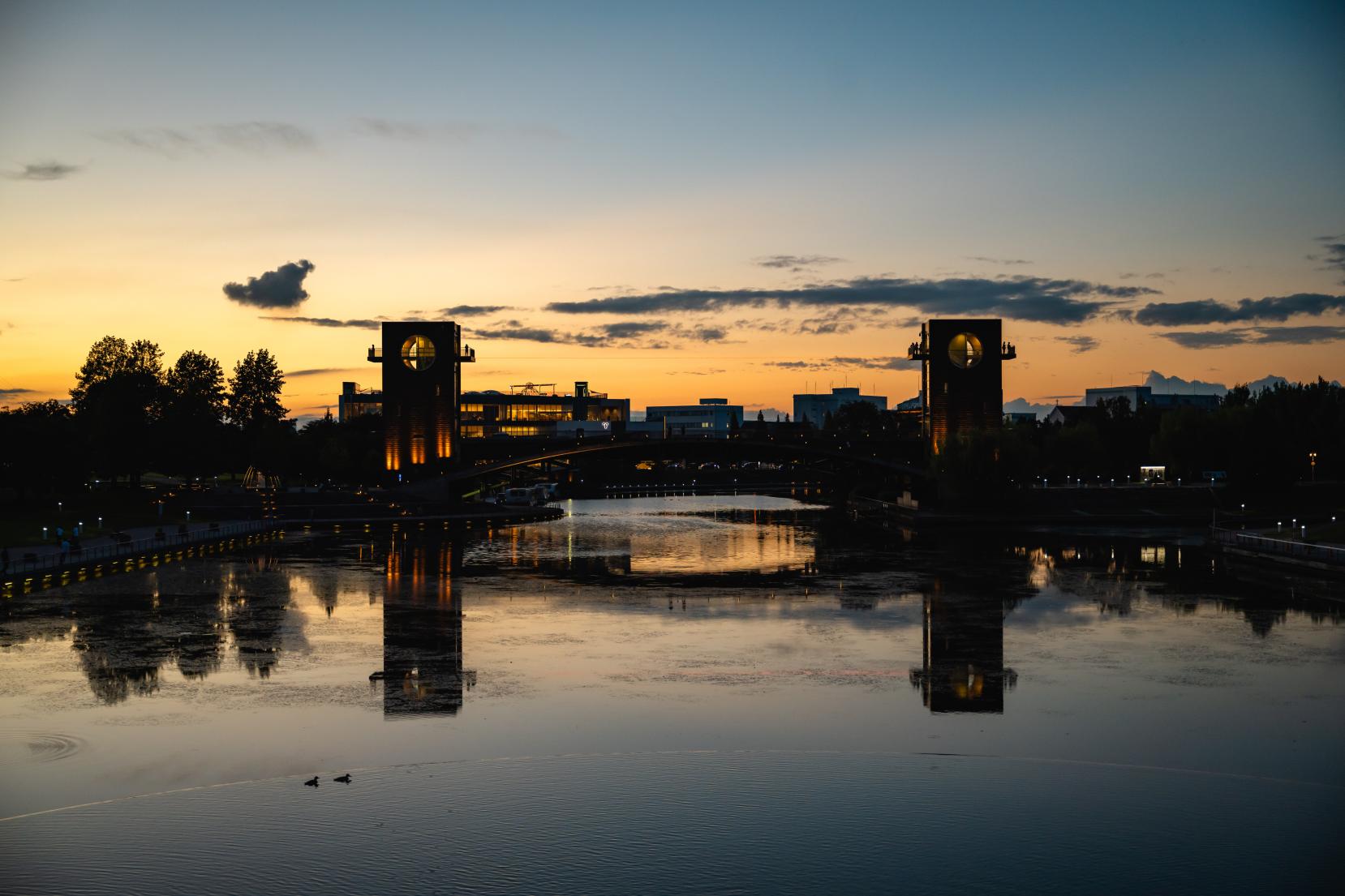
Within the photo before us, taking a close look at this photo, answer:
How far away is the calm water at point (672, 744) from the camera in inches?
661

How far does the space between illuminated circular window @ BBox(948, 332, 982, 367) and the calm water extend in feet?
310

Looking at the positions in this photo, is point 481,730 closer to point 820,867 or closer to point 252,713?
point 252,713

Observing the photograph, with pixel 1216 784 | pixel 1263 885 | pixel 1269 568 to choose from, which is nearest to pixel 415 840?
pixel 1263 885

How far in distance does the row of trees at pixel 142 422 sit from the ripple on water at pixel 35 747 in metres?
71.3

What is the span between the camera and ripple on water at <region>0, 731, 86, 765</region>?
70.8 ft

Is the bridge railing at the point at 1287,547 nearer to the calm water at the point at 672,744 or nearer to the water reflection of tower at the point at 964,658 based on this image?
the calm water at the point at 672,744

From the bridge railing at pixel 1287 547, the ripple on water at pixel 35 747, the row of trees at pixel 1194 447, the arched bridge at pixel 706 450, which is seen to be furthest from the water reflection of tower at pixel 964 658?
the arched bridge at pixel 706 450

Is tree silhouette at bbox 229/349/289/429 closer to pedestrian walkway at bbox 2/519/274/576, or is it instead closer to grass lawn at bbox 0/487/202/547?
grass lawn at bbox 0/487/202/547

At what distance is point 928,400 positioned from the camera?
139 m

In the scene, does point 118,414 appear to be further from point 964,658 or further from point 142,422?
point 964,658

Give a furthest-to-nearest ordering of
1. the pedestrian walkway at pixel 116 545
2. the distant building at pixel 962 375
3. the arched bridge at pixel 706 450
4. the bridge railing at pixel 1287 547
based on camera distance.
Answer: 1. the distant building at pixel 962 375
2. the arched bridge at pixel 706 450
3. the bridge railing at pixel 1287 547
4. the pedestrian walkway at pixel 116 545

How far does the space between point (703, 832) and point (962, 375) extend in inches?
4940

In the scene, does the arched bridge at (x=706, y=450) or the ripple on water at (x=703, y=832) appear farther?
the arched bridge at (x=706, y=450)

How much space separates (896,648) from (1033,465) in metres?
74.0
